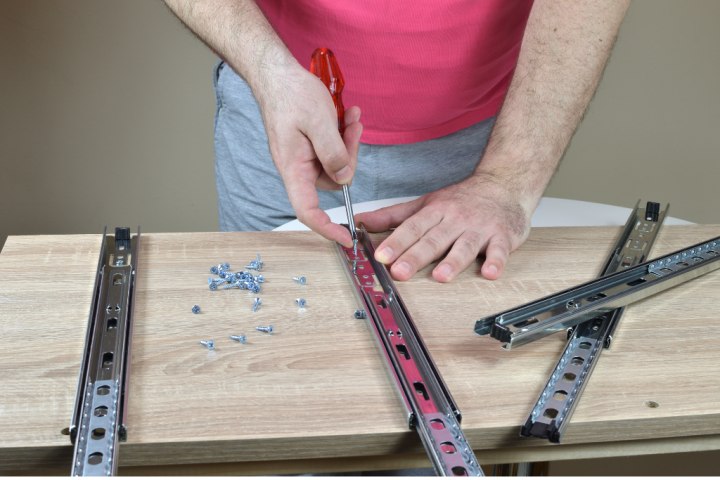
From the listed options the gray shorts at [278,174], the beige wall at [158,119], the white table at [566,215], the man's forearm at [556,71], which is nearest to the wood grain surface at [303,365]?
the white table at [566,215]

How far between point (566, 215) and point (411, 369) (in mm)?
702

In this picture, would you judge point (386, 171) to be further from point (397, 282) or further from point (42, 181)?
point (42, 181)

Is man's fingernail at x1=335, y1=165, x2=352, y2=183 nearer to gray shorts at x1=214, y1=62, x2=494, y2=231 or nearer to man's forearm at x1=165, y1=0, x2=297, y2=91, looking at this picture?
man's forearm at x1=165, y1=0, x2=297, y2=91

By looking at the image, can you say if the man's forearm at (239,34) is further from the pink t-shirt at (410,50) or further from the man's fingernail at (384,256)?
the man's fingernail at (384,256)

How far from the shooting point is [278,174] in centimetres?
182

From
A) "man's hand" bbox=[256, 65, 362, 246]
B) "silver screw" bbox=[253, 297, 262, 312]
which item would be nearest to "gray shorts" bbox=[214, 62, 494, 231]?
"man's hand" bbox=[256, 65, 362, 246]

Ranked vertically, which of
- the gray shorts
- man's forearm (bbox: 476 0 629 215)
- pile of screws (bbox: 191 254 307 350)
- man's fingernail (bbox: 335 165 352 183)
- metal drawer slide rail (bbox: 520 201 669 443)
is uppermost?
the gray shorts

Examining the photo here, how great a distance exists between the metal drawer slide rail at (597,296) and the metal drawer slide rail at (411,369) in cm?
9

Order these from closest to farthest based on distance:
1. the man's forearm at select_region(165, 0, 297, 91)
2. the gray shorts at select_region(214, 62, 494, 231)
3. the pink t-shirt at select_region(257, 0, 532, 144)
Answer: the man's forearm at select_region(165, 0, 297, 91), the pink t-shirt at select_region(257, 0, 532, 144), the gray shorts at select_region(214, 62, 494, 231)

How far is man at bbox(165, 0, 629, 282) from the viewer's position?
131 cm

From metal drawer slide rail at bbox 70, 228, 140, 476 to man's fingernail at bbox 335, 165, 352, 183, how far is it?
0.30 meters

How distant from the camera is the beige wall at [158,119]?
2.93 meters

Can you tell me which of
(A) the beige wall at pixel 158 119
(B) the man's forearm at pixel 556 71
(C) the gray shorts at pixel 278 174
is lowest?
(B) the man's forearm at pixel 556 71

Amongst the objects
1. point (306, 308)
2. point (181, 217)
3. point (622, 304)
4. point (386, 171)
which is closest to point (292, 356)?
point (306, 308)
